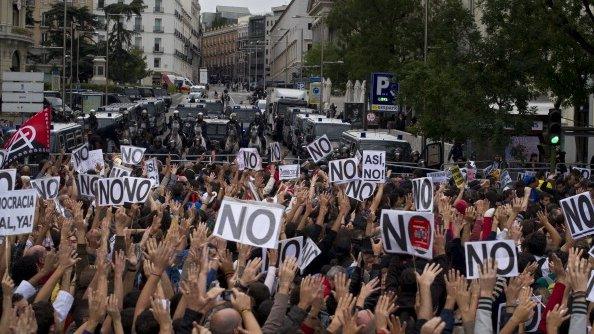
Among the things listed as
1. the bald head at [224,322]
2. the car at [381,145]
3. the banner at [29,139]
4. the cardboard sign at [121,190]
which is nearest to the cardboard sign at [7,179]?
the cardboard sign at [121,190]

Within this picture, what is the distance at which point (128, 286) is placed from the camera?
29.2 feet

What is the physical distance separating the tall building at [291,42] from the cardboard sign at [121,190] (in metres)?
100

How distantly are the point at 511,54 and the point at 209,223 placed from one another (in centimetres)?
1833

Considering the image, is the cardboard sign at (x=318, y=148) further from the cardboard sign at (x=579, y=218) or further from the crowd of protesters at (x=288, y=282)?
the cardboard sign at (x=579, y=218)

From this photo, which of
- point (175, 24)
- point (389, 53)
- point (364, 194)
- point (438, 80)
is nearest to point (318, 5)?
point (175, 24)

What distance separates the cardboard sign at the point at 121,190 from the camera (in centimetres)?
1321

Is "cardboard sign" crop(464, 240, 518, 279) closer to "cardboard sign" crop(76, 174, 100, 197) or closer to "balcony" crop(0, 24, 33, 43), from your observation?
"cardboard sign" crop(76, 174, 100, 197)

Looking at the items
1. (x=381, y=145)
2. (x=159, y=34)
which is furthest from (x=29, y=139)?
(x=159, y=34)

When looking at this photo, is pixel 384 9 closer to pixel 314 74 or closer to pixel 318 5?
pixel 314 74

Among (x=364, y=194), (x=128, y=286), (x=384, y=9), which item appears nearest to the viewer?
(x=128, y=286)

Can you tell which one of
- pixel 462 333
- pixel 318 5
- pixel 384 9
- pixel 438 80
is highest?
pixel 318 5

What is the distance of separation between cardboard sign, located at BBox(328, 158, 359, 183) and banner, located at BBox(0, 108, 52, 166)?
19.1 ft

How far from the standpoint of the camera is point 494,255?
863 cm

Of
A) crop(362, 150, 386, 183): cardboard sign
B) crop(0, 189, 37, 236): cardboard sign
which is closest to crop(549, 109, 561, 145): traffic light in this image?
crop(362, 150, 386, 183): cardboard sign
